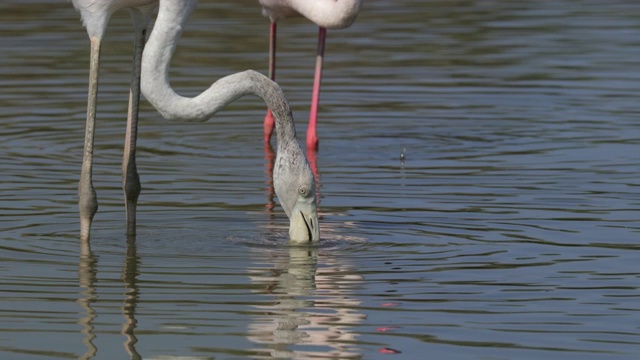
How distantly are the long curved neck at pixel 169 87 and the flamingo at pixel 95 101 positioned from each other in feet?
1.04

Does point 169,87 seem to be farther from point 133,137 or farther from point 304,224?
point 304,224

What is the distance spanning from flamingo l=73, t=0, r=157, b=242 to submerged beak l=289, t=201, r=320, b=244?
0.94 metres

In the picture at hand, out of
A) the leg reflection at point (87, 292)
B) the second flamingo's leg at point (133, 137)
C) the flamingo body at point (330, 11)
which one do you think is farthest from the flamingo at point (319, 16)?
the leg reflection at point (87, 292)

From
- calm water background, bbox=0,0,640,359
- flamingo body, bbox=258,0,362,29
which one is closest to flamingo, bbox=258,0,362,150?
flamingo body, bbox=258,0,362,29

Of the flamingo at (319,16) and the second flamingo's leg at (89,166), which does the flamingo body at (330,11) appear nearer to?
the flamingo at (319,16)

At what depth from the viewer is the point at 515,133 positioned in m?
12.8

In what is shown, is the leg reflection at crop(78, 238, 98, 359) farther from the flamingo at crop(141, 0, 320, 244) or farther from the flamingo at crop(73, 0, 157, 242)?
the flamingo at crop(141, 0, 320, 244)

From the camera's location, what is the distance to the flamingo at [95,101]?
8719mm

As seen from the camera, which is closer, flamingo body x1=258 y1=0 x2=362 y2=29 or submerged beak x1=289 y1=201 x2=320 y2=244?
submerged beak x1=289 y1=201 x2=320 y2=244

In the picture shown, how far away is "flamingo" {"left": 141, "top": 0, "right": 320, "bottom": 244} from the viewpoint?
848 centimetres

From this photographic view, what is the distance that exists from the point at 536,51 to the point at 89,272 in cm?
987

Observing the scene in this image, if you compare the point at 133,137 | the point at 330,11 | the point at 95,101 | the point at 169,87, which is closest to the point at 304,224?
the point at 169,87

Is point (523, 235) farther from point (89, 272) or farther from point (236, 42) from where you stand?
point (236, 42)

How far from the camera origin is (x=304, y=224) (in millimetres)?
8594
